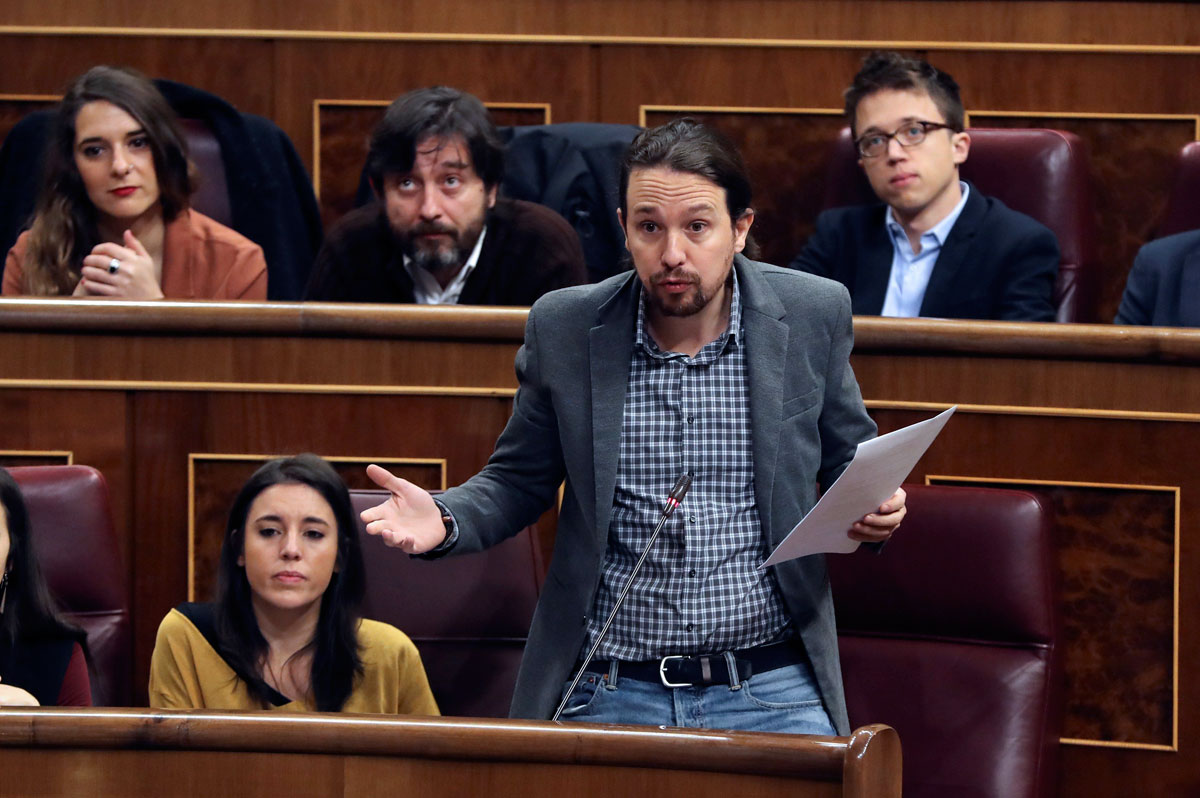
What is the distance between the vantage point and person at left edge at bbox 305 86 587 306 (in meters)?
1.31

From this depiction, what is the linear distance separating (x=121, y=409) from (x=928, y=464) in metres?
0.54

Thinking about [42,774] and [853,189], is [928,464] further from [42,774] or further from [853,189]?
[42,774]

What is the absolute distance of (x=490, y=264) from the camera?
4.32ft

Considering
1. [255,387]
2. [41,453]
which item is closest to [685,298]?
[255,387]

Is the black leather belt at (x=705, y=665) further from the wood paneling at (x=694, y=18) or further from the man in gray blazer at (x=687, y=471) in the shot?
the wood paneling at (x=694, y=18)

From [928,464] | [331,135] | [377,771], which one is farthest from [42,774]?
[331,135]

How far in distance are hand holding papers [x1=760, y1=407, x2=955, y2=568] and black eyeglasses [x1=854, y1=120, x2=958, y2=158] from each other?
65cm

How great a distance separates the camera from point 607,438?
2.68ft

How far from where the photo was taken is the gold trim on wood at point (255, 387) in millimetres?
1089

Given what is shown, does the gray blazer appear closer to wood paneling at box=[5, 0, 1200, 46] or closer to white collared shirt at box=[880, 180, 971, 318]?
white collared shirt at box=[880, 180, 971, 318]

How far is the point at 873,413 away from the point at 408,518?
39 centimetres

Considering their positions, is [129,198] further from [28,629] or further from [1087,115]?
[1087,115]

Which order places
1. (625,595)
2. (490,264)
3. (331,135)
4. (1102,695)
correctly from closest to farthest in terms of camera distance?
(625,595) → (1102,695) → (490,264) → (331,135)

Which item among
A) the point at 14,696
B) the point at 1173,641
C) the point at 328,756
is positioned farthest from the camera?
the point at 1173,641
